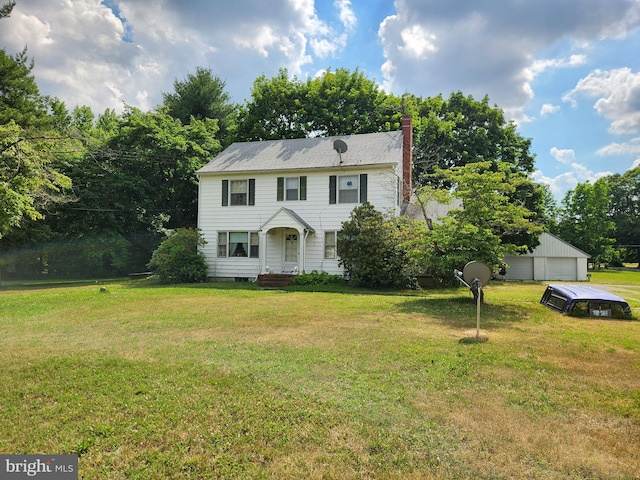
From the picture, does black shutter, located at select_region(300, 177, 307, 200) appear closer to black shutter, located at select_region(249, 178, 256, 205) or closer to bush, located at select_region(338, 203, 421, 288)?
black shutter, located at select_region(249, 178, 256, 205)

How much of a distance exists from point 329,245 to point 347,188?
300 cm

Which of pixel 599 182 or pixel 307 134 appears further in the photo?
pixel 599 182

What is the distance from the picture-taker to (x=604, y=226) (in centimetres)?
4116

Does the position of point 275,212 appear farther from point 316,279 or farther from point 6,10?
point 6,10

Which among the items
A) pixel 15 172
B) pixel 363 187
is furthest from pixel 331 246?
pixel 15 172

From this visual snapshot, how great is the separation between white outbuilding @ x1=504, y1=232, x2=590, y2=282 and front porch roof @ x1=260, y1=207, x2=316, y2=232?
1516cm

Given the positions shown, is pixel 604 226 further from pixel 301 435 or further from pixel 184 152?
pixel 301 435

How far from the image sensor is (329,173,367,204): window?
61.8 feet

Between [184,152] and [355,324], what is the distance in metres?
21.7

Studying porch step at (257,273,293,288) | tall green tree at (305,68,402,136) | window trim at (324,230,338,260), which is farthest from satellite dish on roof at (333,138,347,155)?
tall green tree at (305,68,402,136)

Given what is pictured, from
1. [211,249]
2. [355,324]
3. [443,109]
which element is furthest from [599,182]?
[355,324]

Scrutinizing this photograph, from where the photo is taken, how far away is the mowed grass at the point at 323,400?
123 inches

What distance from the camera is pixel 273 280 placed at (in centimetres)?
1806

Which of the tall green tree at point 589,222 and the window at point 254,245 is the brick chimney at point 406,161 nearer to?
the window at point 254,245
